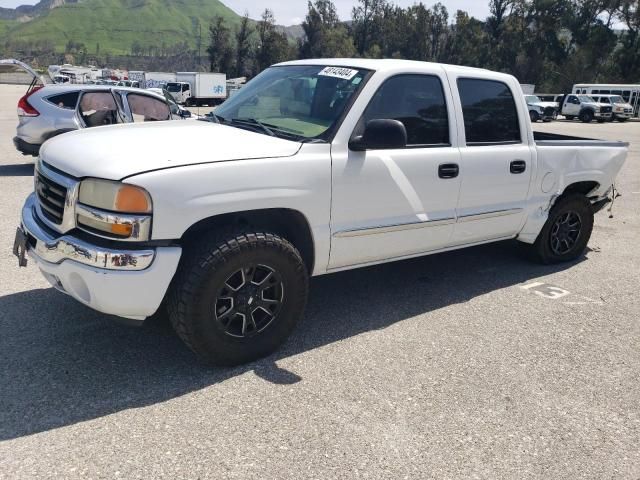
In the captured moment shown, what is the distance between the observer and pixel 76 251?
2.92 meters

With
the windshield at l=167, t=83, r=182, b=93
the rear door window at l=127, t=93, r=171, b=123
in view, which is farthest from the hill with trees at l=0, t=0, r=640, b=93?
the rear door window at l=127, t=93, r=171, b=123

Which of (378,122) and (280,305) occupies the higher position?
(378,122)

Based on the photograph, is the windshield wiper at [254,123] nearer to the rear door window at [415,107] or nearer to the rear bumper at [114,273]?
the rear door window at [415,107]

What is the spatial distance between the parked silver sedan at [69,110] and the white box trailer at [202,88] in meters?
37.1

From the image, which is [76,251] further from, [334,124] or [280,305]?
[334,124]

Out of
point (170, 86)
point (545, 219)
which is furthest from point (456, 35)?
point (545, 219)

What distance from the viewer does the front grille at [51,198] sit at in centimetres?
311

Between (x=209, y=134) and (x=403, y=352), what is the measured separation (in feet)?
6.32

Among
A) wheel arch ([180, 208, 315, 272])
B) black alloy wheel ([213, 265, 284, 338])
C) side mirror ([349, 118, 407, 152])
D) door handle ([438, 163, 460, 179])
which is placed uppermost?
side mirror ([349, 118, 407, 152])

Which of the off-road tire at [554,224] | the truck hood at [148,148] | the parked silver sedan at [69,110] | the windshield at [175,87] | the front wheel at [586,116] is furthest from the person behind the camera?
the windshield at [175,87]

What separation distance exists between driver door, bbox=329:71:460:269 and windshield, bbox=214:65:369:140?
20cm

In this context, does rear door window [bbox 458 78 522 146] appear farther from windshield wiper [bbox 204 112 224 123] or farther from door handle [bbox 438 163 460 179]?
windshield wiper [bbox 204 112 224 123]

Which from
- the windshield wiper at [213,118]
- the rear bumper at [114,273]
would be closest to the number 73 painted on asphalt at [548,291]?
the windshield wiper at [213,118]

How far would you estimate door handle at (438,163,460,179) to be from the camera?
161 inches
